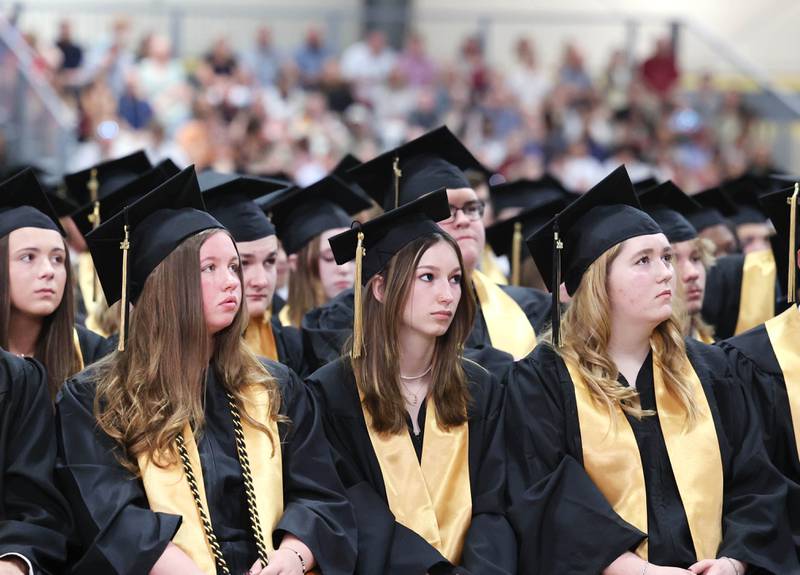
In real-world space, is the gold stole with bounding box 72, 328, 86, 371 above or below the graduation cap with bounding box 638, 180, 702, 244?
below

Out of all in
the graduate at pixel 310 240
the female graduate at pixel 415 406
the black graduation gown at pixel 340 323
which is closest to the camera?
the female graduate at pixel 415 406

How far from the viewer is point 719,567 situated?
410 cm

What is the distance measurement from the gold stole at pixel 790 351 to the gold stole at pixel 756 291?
1.46m

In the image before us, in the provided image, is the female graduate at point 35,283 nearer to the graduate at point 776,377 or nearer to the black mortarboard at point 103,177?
the black mortarboard at point 103,177

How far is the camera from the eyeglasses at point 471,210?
5.45 meters

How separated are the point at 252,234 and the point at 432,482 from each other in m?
1.39

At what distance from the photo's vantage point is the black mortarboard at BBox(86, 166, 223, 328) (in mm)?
4090

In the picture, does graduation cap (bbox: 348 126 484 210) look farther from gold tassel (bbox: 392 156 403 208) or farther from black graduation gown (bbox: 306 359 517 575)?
black graduation gown (bbox: 306 359 517 575)

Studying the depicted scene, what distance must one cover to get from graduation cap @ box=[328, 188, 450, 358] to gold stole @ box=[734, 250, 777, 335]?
89.8 inches

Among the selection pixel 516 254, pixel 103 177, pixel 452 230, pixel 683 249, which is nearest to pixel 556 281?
pixel 452 230

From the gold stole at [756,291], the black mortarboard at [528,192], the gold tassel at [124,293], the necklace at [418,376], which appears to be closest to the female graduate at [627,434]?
the necklace at [418,376]

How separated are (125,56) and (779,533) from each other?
38.6 feet

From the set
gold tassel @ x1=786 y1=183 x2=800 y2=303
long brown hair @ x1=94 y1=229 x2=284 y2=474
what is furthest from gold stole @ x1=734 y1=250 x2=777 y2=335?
long brown hair @ x1=94 y1=229 x2=284 y2=474

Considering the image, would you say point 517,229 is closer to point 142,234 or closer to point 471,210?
point 471,210
